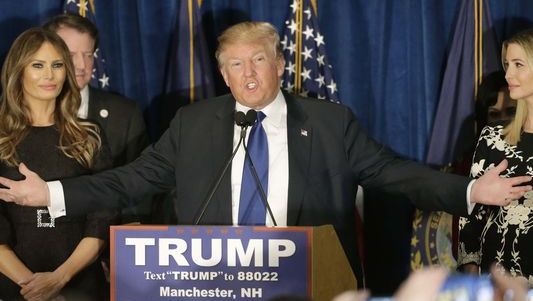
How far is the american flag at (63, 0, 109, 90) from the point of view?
541 cm

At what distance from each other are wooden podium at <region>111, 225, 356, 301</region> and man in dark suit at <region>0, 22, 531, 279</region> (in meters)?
0.55

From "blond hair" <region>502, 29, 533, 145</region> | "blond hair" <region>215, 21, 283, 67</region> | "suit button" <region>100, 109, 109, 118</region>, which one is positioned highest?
"blond hair" <region>215, 21, 283, 67</region>

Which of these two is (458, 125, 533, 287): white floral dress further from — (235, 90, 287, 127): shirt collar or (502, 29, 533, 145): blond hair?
(235, 90, 287, 127): shirt collar

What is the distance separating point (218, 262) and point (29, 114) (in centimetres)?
142

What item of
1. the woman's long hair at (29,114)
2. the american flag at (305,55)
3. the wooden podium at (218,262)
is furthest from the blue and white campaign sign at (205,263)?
the american flag at (305,55)

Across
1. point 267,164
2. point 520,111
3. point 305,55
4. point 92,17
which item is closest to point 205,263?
point 267,164

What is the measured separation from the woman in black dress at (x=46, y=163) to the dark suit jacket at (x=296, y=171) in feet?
A: 0.83

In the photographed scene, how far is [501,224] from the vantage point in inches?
158

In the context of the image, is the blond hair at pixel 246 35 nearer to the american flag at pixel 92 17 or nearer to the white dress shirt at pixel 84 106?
the white dress shirt at pixel 84 106

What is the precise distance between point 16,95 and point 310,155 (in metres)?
1.26

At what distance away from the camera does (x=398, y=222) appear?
5496mm

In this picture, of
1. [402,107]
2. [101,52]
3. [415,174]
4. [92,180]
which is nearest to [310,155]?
[415,174]

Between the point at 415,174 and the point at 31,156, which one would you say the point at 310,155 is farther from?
the point at 31,156

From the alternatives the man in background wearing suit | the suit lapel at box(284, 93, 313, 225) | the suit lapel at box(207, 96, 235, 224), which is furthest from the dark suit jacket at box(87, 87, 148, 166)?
the suit lapel at box(284, 93, 313, 225)
